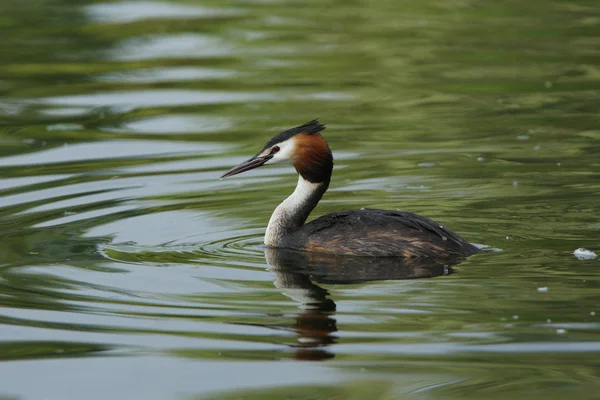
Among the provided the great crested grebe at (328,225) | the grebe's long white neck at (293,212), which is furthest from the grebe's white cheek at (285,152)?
the grebe's long white neck at (293,212)

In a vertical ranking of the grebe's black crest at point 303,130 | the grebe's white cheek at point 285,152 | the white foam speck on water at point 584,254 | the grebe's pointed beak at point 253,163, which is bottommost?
the white foam speck on water at point 584,254

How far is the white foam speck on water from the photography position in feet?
26.5

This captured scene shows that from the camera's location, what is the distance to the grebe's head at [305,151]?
9164 mm

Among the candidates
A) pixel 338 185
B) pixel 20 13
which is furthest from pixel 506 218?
pixel 20 13

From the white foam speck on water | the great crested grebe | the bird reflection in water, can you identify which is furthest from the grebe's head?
the white foam speck on water

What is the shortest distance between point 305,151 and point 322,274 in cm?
126

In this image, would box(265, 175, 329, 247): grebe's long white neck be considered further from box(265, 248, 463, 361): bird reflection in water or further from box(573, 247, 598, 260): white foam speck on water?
box(573, 247, 598, 260): white foam speck on water

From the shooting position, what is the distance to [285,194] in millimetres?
10867

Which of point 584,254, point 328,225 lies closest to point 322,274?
point 328,225

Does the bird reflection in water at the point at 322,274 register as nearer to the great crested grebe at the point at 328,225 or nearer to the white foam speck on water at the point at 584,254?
the great crested grebe at the point at 328,225

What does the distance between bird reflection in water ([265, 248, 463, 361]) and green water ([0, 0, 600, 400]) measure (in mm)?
36

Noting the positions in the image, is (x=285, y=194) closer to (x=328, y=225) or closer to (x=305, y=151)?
(x=305, y=151)

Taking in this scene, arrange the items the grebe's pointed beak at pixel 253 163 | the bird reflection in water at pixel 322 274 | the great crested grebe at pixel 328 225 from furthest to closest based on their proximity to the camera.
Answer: the grebe's pointed beak at pixel 253 163 < the great crested grebe at pixel 328 225 < the bird reflection in water at pixel 322 274

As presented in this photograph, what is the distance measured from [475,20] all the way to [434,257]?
12.2 metres
